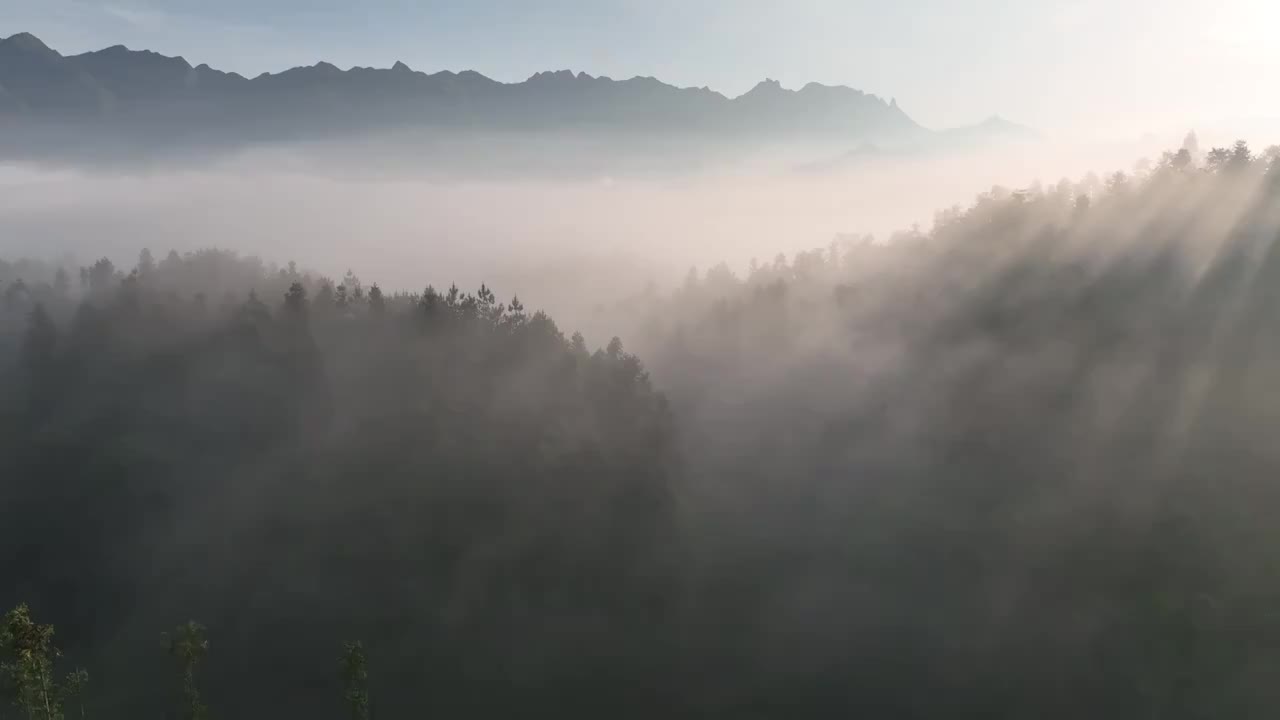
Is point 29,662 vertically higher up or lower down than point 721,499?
higher up

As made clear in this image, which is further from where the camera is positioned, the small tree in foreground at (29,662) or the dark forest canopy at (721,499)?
the dark forest canopy at (721,499)

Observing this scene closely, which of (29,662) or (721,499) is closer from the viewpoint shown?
(29,662)

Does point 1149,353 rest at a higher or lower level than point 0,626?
higher

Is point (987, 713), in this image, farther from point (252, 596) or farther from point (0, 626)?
point (252, 596)

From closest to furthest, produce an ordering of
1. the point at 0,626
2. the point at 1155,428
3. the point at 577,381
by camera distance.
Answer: the point at 0,626 < the point at 1155,428 < the point at 577,381

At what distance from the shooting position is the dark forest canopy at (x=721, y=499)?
266ft

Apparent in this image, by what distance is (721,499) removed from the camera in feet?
360

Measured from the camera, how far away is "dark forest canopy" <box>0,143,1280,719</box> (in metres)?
81.1

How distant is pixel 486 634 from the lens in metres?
89.1

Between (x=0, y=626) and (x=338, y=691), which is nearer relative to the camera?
(x=0, y=626)

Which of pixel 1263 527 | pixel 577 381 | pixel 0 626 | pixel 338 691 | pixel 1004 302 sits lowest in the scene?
pixel 338 691

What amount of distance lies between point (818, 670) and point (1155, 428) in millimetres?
57654

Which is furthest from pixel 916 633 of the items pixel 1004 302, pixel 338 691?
pixel 338 691

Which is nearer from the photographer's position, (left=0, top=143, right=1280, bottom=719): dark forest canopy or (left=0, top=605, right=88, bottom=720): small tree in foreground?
(left=0, top=605, right=88, bottom=720): small tree in foreground
